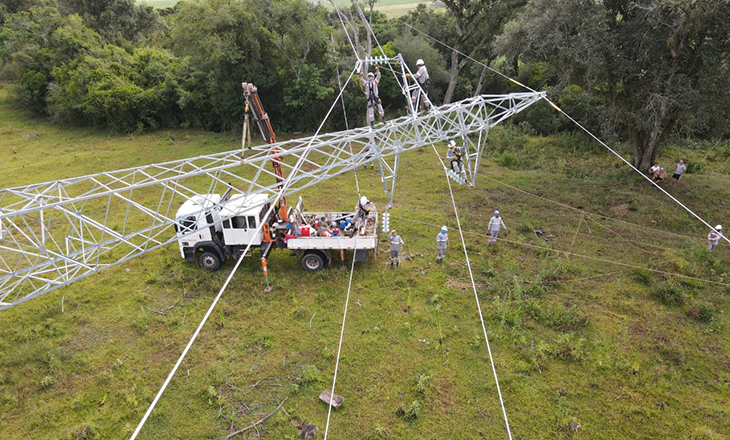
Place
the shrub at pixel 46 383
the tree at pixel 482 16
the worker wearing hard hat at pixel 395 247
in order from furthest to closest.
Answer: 1. the tree at pixel 482 16
2. the worker wearing hard hat at pixel 395 247
3. the shrub at pixel 46 383

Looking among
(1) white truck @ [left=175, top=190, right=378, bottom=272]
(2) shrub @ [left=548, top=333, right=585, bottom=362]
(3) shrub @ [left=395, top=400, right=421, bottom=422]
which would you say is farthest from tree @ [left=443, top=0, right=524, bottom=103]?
(3) shrub @ [left=395, top=400, right=421, bottom=422]

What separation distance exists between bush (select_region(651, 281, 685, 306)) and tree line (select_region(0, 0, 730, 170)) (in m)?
7.37

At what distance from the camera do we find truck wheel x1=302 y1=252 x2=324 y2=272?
12.5 meters

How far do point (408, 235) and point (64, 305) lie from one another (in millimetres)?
10971

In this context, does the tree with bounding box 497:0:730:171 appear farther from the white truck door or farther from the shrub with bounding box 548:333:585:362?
the white truck door

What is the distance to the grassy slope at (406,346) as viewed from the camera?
8.07 m

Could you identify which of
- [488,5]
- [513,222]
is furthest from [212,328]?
[488,5]

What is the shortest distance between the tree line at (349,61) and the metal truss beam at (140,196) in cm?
425

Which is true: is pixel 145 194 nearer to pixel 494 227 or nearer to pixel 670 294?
pixel 494 227

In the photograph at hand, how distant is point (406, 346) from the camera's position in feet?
31.9

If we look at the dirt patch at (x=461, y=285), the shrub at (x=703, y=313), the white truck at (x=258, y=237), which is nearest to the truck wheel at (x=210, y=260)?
the white truck at (x=258, y=237)

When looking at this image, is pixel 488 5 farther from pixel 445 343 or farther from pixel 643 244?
pixel 445 343

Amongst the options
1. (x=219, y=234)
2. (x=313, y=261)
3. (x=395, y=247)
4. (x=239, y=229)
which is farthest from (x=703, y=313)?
(x=219, y=234)

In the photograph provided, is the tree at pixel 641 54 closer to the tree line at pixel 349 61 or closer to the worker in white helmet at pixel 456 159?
the tree line at pixel 349 61
